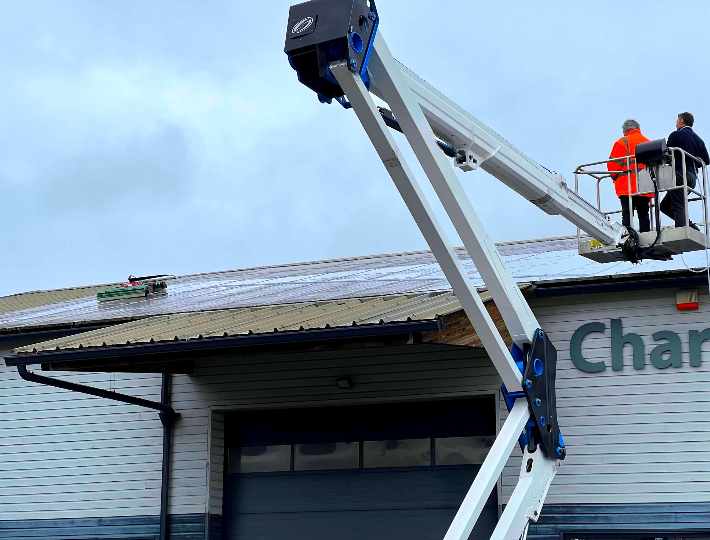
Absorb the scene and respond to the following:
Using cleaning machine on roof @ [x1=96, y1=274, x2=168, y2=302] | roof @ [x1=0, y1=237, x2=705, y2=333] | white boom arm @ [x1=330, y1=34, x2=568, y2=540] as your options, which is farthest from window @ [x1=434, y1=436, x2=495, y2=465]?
cleaning machine on roof @ [x1=96, y1=274, x2=168, y2=302]

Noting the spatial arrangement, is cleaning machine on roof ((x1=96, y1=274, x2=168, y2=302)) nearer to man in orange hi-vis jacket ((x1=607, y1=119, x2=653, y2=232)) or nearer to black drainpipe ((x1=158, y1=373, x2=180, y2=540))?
black drainpipe ((x1=158, y1=373, x2=180, y2=540))

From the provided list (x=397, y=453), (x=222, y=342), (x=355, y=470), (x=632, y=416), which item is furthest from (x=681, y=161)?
(x=355, y=470)

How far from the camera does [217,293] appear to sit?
18781 mm

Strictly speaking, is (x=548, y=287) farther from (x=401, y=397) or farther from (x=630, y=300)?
(x=401, y=397)

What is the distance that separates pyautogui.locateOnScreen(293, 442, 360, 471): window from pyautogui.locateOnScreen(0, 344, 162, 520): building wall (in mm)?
2200

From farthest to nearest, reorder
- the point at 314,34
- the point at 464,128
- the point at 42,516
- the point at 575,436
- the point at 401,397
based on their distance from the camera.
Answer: the point at 42,516 < the point at 401,397 < the point at 575,436 < the point at 464,128 < the point at 314,34

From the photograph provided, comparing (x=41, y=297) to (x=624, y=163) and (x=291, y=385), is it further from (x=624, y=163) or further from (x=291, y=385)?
(x=624, y=163)

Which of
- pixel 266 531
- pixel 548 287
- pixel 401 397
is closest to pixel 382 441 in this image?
pixel 401 397

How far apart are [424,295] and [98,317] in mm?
5734

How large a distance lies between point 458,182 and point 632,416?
690cm

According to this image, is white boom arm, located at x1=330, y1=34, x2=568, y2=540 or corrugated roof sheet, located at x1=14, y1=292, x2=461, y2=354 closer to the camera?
white boom arm, located at x1=330, y1=34, x2=568, y2=540

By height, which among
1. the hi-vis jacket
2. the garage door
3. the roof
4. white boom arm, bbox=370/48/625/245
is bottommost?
the garage door

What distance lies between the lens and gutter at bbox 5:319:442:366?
1142cm

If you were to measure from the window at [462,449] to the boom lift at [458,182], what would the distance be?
5433 millimetres
